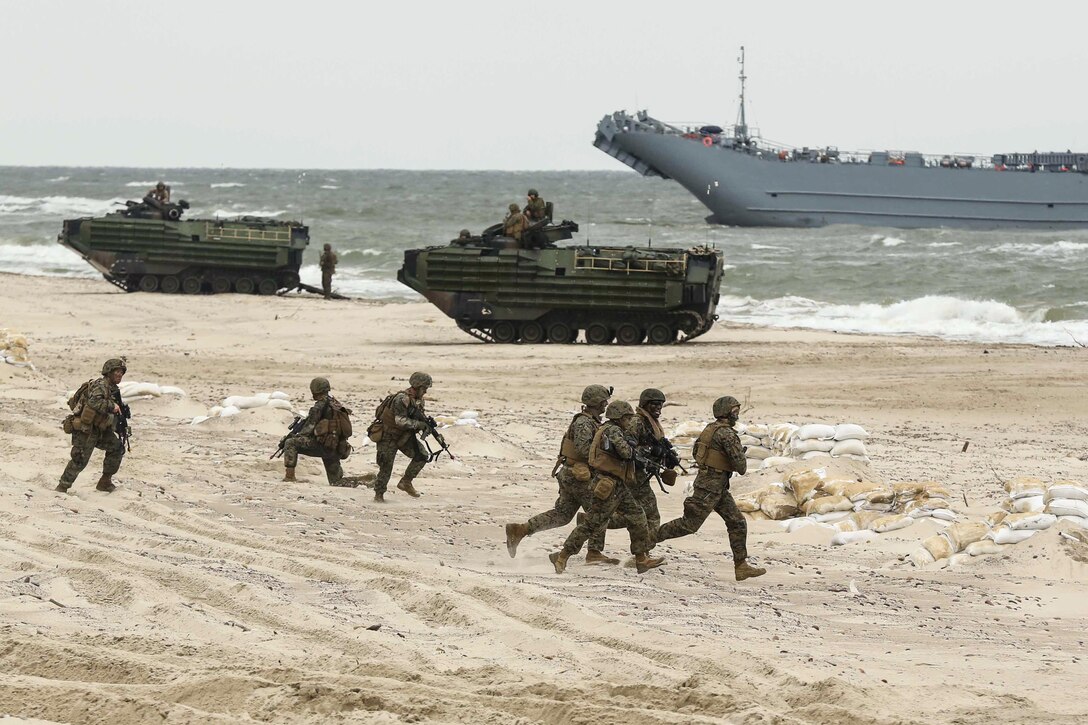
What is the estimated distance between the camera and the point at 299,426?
13.1 meters

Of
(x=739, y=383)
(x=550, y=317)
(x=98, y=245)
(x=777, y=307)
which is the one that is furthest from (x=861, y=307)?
(x=98, y=245)

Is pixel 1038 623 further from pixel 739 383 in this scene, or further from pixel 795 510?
pixel 739 383

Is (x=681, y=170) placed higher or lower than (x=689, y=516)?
higher

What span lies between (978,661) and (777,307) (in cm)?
2679

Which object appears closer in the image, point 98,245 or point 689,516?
point 689,516

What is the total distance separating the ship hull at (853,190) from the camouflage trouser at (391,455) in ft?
159

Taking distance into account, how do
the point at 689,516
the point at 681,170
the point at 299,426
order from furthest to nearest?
the point at 681,170, the point at 299,426, the point at 689,516

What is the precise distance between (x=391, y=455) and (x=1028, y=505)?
4872mm

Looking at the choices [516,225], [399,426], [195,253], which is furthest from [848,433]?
[195,253]

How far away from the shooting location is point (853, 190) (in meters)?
59.2

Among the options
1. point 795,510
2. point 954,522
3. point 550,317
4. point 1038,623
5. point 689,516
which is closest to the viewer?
point 1038,623

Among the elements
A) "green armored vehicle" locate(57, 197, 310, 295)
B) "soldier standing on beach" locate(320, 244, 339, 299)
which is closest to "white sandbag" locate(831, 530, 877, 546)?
"soldier standing on beach" locate(320, 244, 339, 299)

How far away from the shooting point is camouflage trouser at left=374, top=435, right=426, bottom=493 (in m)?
12.4

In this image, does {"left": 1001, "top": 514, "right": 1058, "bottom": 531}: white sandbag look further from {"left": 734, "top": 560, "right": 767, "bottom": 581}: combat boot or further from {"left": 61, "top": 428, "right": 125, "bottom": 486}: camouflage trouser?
{"left": 61, "top": 428, "right": 125, "bottom": 486}: camouflage trouser
